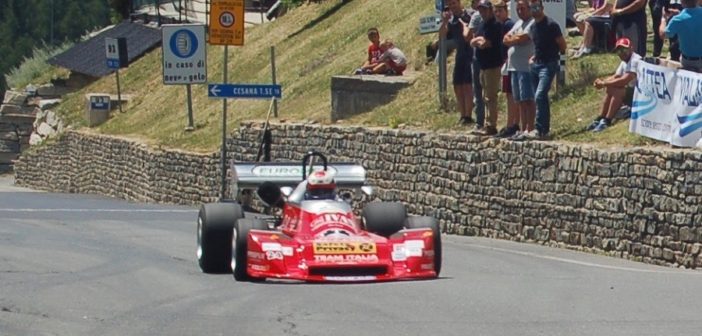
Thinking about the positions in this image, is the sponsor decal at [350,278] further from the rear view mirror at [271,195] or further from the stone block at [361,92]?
the stone block at [361,92]

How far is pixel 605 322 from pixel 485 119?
1188cm

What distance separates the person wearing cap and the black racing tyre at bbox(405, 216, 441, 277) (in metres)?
5.34

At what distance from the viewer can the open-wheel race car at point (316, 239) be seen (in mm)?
15070

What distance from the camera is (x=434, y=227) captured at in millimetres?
16031

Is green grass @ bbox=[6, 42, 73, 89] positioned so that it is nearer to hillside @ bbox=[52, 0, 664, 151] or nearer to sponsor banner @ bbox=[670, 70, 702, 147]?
hillside @ bbox=[52, 0, 664, 151]

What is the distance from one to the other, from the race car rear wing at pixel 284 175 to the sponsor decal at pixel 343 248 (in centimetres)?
224

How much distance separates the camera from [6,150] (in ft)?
198

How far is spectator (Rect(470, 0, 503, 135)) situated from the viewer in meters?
22.5

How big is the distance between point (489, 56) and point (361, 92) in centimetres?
748

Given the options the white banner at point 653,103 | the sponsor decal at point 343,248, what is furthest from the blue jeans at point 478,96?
the sponsor decal at point 343,248

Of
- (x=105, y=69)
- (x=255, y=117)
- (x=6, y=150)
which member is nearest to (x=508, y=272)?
(x=255, y=117)

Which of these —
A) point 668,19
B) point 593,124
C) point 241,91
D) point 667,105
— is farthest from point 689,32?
point 241,91

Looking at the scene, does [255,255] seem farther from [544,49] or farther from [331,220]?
[544,49]

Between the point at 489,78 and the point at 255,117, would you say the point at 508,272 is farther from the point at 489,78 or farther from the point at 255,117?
the point at 255,117
